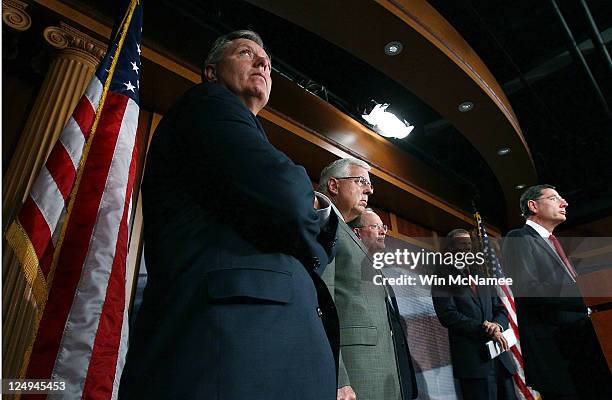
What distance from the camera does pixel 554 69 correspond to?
171 inches

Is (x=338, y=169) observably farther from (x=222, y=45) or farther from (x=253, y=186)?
(x=253, y=186)

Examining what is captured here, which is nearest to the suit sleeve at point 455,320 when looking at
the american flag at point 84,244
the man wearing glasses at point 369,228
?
the man wearing glasses at point 369,228

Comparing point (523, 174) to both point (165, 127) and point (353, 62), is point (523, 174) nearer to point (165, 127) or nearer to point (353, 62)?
point (353, 62)

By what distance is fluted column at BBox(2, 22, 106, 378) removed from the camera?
153 centimetres

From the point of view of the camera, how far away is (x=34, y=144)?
2.02m

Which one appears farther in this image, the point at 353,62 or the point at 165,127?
the point at 353,62

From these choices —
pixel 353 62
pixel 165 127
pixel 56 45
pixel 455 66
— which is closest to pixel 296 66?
pixel 353 62

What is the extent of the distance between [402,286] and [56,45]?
3.77 metres

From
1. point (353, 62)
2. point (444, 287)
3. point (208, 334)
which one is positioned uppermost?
point (353, 62)

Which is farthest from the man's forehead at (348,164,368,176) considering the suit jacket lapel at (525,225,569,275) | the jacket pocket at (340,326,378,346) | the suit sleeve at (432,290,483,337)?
the suit sleeve at (432,290,483,337)

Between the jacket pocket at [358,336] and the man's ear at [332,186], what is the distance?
799 mm

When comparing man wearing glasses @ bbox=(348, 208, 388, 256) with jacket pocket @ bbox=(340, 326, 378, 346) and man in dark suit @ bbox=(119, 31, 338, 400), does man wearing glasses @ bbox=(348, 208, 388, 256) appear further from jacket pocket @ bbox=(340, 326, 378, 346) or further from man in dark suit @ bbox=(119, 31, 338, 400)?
→ man in dark suit @ bbox=(119, 31, 338, 400)

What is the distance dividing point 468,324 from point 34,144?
2821 millimetres

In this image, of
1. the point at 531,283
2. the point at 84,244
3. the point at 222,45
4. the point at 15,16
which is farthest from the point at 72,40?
the point at 531,283
